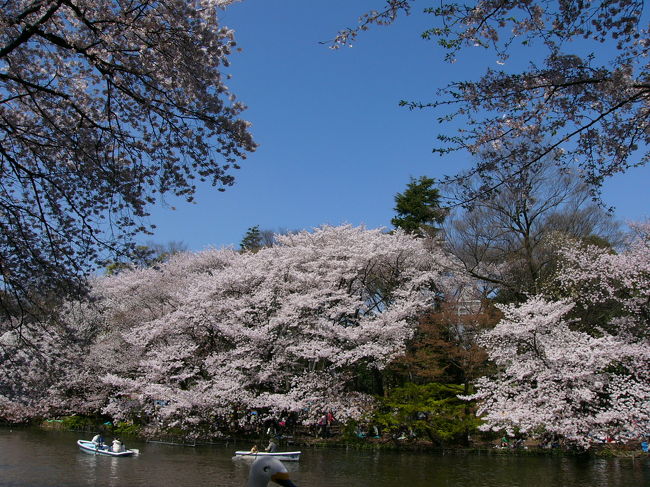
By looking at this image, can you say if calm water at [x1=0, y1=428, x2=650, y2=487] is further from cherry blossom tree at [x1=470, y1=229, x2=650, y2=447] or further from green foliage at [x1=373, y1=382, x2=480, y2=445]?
cherry blossom tree at [x1=470, y1=229, x2=650, y2=447]

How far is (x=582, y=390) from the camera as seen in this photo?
1497cm

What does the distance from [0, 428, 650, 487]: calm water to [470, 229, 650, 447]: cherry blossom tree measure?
1313 millimetres

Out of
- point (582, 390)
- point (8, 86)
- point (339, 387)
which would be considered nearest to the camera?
point (8, 86)

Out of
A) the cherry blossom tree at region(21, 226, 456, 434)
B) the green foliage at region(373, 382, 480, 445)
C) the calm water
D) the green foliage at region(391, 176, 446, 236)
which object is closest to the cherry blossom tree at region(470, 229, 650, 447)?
the green foliage at region(373, 382, 480, 445)

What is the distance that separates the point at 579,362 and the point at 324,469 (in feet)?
27.2

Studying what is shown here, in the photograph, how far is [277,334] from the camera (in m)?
20.6

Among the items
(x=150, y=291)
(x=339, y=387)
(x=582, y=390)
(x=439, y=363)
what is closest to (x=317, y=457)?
(x=339, y=387)

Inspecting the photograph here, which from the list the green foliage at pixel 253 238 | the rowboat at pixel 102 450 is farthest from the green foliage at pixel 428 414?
the green foliage at pixel 253 238

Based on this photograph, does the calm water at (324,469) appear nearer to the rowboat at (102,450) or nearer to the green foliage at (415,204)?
the rowboat at (102,450)

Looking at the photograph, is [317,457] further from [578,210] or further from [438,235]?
[578,210]

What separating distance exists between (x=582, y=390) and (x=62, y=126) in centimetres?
1500

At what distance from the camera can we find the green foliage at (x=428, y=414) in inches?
703

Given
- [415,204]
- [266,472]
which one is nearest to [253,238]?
[415,204]

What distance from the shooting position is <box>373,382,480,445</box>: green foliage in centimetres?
1784
